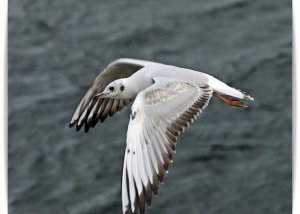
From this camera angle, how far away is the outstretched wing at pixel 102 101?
4.30m

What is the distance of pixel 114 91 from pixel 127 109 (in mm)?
137

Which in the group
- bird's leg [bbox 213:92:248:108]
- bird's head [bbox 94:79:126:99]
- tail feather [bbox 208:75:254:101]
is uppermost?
bird's head [bbox 94:79:126:99]

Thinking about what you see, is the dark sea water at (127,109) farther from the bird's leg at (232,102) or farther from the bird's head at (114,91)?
the bird's head at (114,91)

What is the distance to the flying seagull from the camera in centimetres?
390

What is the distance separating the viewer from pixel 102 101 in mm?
4395

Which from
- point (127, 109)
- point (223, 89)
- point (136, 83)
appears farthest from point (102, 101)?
point (223, 89)

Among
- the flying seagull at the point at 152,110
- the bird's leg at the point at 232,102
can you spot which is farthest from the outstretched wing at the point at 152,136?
the bird's leg at the point at 232,102

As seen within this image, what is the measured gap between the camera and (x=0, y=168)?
13.5 feet

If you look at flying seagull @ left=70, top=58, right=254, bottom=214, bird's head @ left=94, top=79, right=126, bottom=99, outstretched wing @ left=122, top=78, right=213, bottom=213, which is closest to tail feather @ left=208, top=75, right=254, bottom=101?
flying seagull @ left=70, top=58, right=254, bottom=214

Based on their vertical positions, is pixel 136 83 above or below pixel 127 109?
above

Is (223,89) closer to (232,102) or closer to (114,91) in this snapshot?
(232,102)

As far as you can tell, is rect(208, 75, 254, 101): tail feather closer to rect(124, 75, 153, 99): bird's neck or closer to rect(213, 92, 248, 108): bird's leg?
rect(213, 92, 248, 108): bird's leg

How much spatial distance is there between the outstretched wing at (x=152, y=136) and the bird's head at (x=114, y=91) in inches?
8.8

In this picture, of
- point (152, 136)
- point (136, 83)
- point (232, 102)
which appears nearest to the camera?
point (152, 136)
